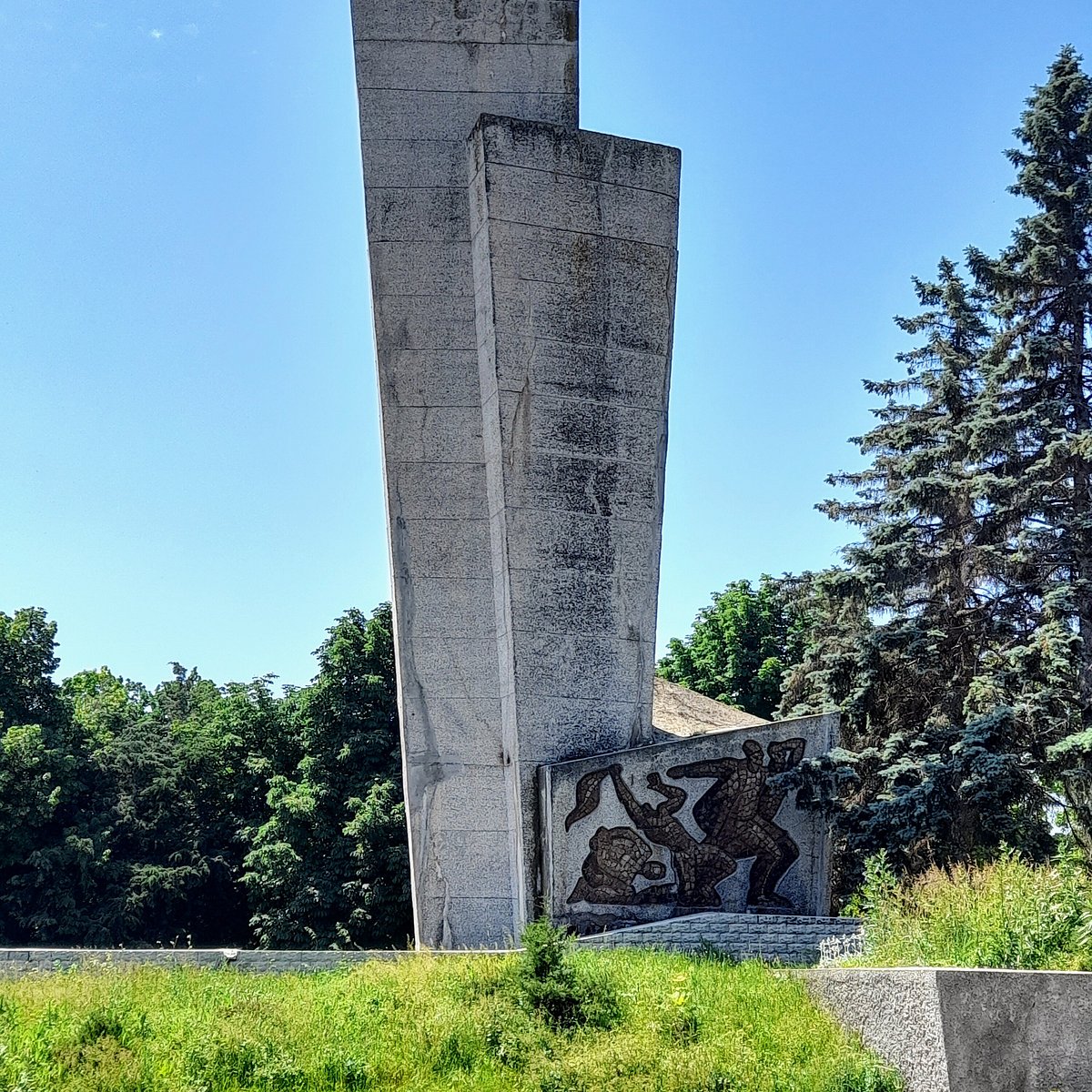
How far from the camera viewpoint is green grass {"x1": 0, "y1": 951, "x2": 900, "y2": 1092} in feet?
20.2

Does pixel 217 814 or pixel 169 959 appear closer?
pixel 169 959

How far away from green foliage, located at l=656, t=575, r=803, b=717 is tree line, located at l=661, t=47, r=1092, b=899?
7400 millimetres

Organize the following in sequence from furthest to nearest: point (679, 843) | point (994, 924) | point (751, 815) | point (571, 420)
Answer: point (571, 420) < point (751, 815) < point (679, 843) < point (994, 924)

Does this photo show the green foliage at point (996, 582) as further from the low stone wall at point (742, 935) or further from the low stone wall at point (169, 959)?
the low stone wall at point (169, 959)

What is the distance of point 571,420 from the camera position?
11.8 metres

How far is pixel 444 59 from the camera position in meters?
12.7

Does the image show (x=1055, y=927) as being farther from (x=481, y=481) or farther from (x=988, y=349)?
(x=988, y=349)

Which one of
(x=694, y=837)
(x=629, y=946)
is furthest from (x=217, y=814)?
(x=629, y=946)

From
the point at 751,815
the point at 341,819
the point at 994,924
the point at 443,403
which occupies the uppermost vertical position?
the point at 443,403

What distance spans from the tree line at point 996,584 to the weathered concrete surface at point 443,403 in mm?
3535

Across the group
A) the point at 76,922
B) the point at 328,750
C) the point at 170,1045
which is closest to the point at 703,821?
the point at 170,1045

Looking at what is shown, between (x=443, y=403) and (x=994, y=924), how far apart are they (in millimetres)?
7346

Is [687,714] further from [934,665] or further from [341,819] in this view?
[341,819]

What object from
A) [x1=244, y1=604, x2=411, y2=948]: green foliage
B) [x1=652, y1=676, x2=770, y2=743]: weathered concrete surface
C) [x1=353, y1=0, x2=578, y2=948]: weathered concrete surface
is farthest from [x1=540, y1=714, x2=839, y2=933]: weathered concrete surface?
[x1=244, y1=604, x2=411, y2=948]: green foliage
